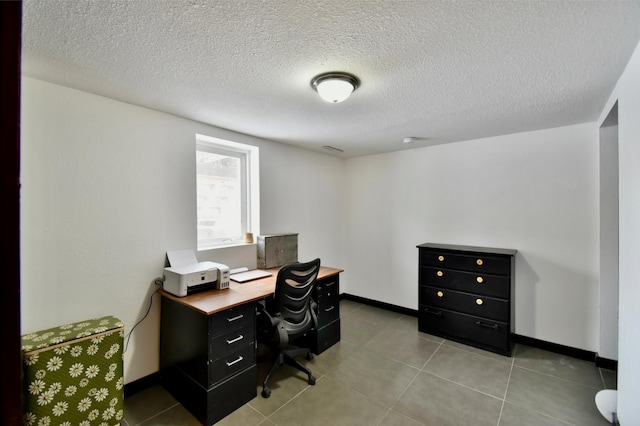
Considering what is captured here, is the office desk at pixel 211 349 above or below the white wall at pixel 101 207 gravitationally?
below

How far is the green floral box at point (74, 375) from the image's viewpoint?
5.32ft

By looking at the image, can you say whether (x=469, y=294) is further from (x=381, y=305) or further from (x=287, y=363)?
(x=287, y=363)

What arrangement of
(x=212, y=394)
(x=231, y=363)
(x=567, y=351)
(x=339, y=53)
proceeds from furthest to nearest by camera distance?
(x=567, y=351) < (x=231, y=363) < (x=212, y=394) < (x=339, y=53)

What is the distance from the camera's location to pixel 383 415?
2082 mm

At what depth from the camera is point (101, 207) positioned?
7.13 feet

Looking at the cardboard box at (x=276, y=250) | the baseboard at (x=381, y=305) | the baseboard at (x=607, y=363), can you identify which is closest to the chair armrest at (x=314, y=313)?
the cardboard box at (x=276, y=250)

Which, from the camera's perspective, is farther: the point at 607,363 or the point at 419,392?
the point at 607,363

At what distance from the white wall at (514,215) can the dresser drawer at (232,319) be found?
2496 millimetres

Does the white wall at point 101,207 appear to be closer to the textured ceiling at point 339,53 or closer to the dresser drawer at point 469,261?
the textured ceiling at point 339,53

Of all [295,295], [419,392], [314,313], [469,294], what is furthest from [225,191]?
[469,294]

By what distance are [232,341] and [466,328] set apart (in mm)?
2506

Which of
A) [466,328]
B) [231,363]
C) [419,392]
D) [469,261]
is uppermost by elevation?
[469,261]

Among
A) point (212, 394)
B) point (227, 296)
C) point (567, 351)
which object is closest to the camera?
point (212, 394)

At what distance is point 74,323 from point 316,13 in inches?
97.4
